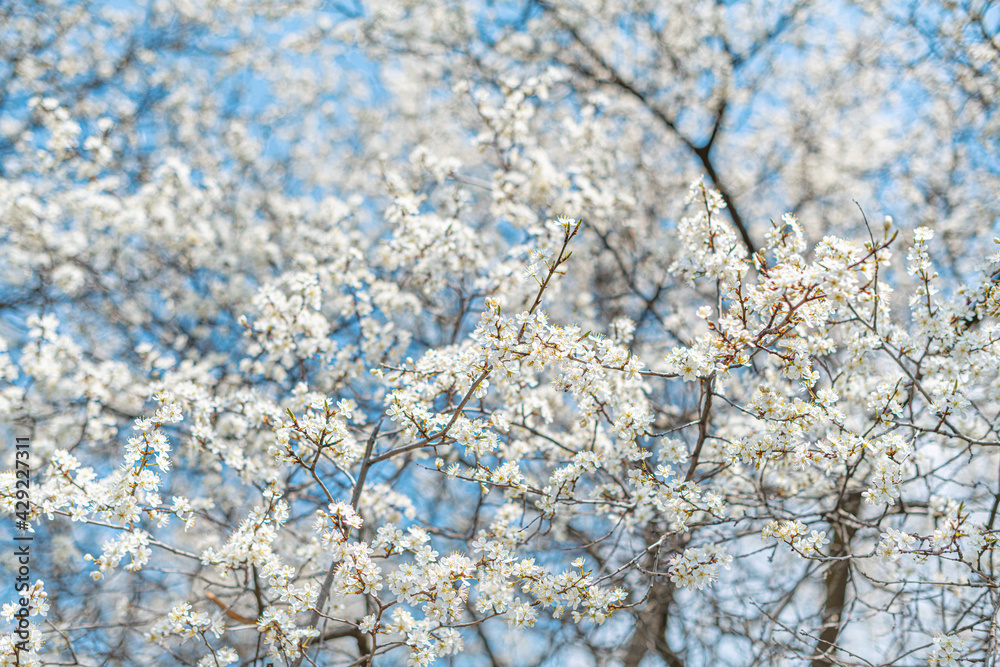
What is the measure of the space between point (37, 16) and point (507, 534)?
26.0ft

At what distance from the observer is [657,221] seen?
22.5 ft

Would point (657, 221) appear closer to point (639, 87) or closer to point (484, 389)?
point (639, 87)

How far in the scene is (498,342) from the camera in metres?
2.63

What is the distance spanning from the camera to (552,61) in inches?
253

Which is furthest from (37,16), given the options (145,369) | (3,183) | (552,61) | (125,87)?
(552,61)

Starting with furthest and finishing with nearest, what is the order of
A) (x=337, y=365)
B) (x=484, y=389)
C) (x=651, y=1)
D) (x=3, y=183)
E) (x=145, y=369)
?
(x=651, y=1) < (x=3, y=183) < (x=145, y=369) < (x=337, y=365) < (x=484, y=389)

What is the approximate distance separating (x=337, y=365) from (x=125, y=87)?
590 cm

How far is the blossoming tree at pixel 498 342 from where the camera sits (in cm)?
281

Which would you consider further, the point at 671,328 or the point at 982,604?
the point at 671,328

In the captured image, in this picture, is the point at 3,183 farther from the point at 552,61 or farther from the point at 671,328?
the point at 671,328

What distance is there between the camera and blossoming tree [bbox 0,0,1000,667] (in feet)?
9.22

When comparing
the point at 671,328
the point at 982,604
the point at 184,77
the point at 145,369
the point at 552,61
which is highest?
the point at 184,77

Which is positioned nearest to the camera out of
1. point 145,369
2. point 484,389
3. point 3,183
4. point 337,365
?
point 484,389

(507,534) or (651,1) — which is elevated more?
(651,1)
